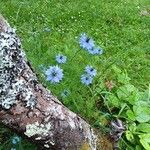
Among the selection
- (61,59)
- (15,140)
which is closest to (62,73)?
(61,59)

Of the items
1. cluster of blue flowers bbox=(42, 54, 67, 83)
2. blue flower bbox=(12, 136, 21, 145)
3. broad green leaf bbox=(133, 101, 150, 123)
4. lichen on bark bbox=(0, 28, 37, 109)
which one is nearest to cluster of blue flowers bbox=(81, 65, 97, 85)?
cluster of blue flowers bbox=(42, 54, 67, 83)

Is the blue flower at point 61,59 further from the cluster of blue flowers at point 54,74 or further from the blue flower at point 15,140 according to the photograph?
the blue flower at point 15,140

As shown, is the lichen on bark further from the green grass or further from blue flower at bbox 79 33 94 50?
the green grass

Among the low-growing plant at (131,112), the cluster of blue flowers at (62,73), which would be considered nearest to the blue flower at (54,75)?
the cluster of blue flowers at (62,73)

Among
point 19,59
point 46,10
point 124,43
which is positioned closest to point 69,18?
point 46,10

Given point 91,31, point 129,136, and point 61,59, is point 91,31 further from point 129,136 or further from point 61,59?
point 129,136

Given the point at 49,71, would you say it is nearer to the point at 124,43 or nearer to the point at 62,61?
the point at 62,61
